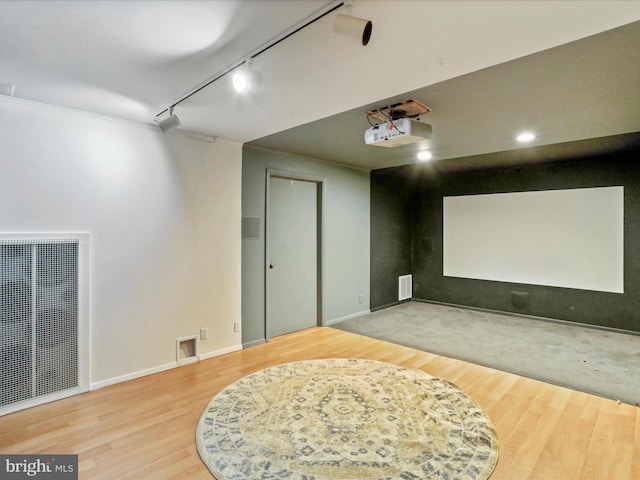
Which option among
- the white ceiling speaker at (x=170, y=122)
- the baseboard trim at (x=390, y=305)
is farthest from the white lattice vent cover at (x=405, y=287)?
the white ceiling speaker at (x=170, y=122)

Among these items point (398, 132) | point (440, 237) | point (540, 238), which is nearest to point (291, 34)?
point (398, 132)

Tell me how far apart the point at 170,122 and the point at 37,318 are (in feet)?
6.18

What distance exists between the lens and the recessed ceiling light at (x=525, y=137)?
356 centimetres

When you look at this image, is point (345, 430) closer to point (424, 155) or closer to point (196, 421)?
point (196, 421)

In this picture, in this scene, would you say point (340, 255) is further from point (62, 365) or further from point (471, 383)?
point (62, 365)

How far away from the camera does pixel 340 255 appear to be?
5.16 metres

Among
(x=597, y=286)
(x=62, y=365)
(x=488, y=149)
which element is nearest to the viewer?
(x=62, y=365)

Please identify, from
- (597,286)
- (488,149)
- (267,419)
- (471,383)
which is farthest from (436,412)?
(597,286)

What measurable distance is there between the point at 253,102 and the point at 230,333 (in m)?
2.51

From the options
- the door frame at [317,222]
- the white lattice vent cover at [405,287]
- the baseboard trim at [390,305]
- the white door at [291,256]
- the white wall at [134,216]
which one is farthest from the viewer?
the white lattice vent cover at [405,287]

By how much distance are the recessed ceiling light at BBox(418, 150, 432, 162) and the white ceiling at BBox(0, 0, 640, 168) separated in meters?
1.82

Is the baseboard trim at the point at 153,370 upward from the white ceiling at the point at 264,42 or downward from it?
downward

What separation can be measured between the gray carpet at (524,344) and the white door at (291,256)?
2.28 ft

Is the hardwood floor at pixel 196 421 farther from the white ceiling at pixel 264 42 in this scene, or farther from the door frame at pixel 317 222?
the white ceiling at pixel 264 42
